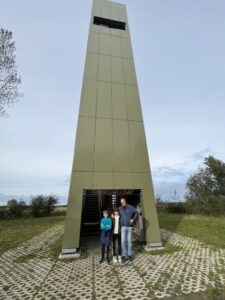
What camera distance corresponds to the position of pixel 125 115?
24.6 ft

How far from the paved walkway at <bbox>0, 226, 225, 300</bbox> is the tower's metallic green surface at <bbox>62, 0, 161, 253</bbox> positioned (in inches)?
35.0

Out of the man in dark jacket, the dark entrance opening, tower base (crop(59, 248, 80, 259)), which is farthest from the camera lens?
the dark entrance opening

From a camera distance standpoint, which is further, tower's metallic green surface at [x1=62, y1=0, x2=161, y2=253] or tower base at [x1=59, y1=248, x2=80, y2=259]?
tower's metallic green surface at [x1=62, y1=0, x2=161, y2=253]

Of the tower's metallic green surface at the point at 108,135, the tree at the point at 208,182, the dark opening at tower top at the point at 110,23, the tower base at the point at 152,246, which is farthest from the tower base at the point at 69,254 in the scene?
the tree at the point at 208,182

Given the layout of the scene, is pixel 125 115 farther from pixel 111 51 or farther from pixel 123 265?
pixel 123 265

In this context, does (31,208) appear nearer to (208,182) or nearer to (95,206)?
(95,206)

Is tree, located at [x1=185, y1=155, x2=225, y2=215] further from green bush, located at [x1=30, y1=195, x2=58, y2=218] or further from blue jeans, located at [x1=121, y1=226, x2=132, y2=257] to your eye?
blue jeans, located at [x1=121, y1=226, x2=132, y2=257]

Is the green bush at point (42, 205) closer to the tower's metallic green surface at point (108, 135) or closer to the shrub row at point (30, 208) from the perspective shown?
the shrub row at point (30, 208)

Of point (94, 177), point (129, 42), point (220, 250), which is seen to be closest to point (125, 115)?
point (94, 177)

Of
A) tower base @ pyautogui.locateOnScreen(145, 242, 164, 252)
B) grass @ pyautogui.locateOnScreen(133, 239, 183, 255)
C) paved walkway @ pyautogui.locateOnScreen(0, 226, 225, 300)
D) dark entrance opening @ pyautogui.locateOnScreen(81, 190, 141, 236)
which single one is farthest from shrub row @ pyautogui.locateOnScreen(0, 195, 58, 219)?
tower base @ pyautogui.locateOnScreen(145, 242, 164, 252)

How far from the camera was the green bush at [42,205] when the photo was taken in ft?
62.5

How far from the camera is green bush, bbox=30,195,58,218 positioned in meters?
19.1

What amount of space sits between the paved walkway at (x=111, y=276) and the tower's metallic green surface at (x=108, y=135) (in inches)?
35.0

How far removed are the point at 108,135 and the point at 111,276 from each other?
13.3 feet
